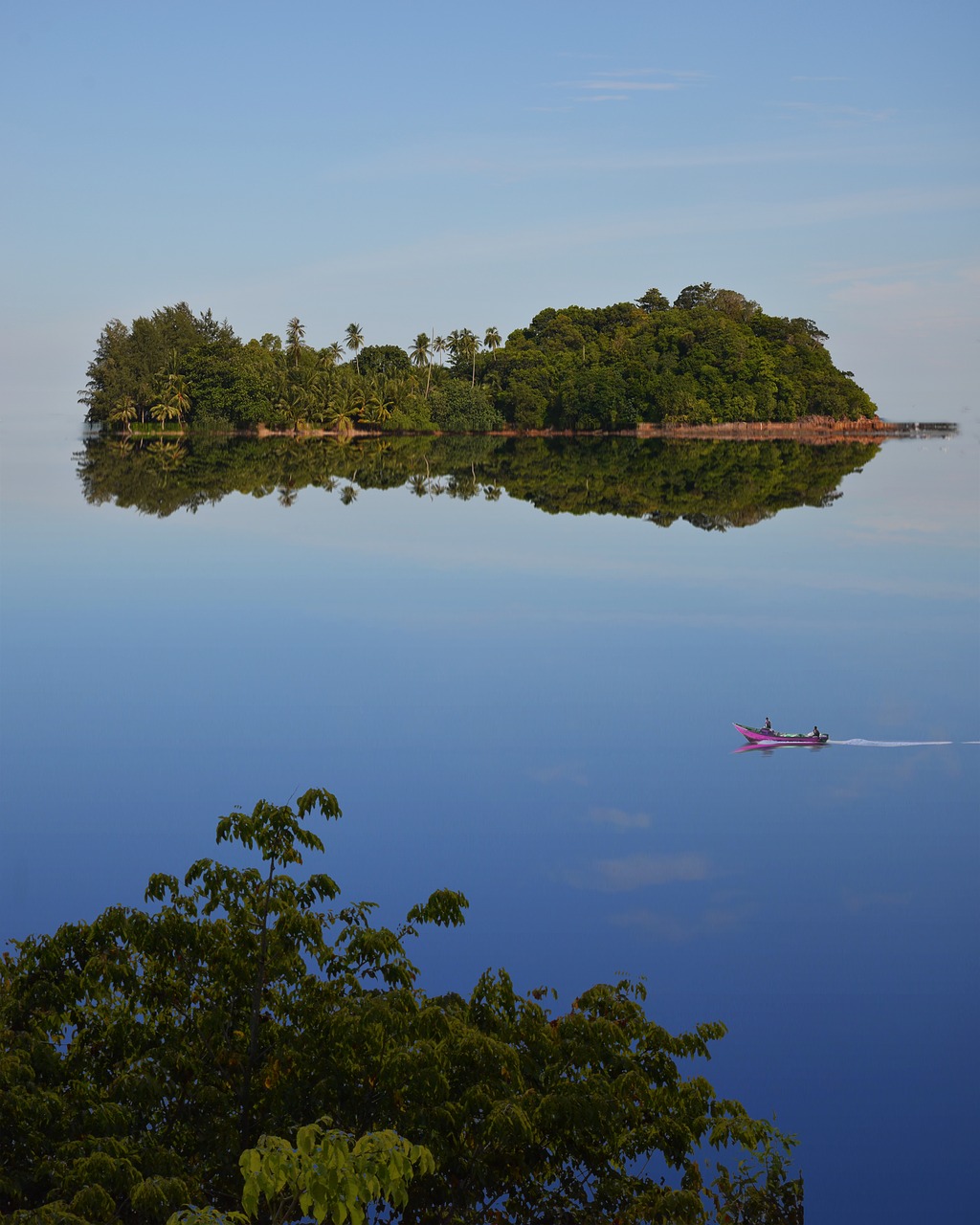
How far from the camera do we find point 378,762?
20.9 meters

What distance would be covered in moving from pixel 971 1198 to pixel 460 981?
4.85m

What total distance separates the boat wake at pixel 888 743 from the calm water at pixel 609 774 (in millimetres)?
162

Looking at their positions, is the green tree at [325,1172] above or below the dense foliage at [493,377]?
below

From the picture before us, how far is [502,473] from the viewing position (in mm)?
74375

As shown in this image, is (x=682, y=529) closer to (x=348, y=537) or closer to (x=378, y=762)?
(x=348, y=537)

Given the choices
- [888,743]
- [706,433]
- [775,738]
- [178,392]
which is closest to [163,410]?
[178,392]

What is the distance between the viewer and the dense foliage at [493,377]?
106 m

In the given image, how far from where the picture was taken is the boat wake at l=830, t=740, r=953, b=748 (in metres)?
22.2

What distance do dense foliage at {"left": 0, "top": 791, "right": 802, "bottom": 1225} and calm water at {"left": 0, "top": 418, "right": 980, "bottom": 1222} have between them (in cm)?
263

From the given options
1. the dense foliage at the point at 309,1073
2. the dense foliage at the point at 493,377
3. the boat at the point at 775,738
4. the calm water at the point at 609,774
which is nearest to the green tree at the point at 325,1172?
the dense foliage at the point at 309,1073

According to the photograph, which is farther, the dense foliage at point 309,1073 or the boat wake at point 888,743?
the boat wake at point 888,743

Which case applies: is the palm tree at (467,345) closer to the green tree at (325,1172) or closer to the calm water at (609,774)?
the calm water at (609,774)

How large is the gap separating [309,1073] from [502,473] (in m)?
66.9

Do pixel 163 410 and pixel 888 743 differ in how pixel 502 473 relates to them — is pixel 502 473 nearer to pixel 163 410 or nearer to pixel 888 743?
pixel 163 410
